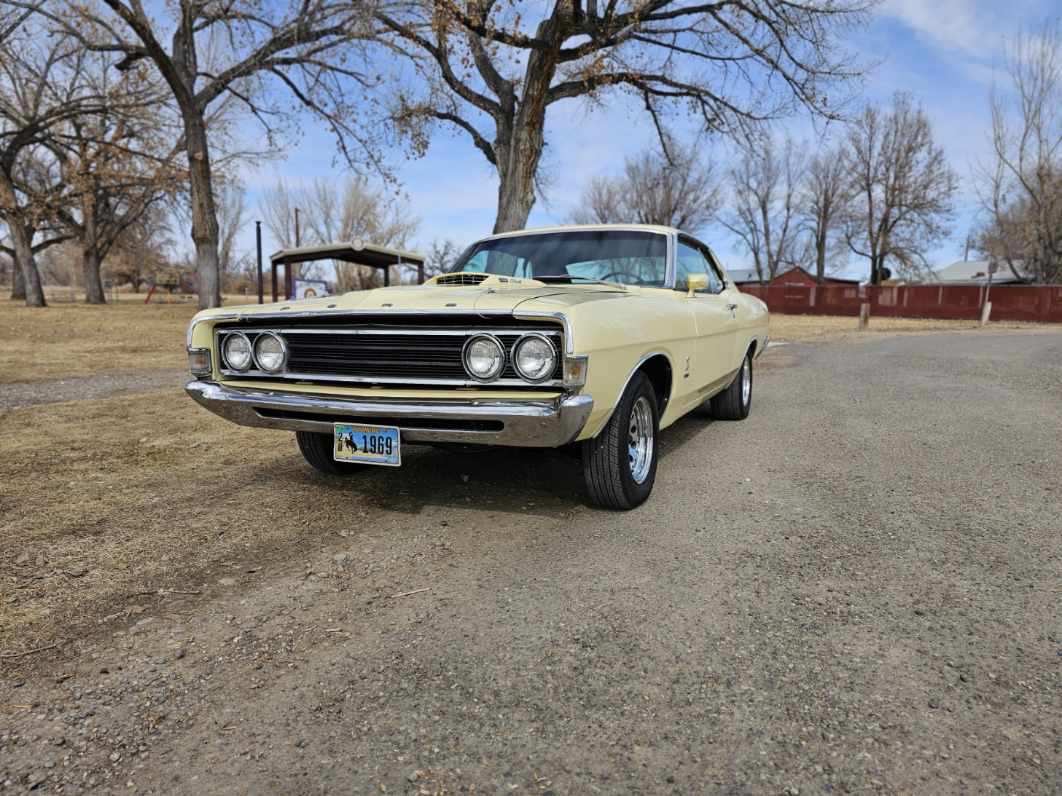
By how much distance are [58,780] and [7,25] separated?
82.9ft

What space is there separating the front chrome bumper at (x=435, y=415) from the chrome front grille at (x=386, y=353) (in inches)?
4.4

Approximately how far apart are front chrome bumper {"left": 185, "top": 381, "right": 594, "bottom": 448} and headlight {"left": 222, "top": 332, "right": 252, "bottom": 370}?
17 centimetres

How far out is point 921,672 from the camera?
2.03m

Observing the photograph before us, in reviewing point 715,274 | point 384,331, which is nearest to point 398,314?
point 384,331

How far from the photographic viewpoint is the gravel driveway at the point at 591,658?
165 centimetres

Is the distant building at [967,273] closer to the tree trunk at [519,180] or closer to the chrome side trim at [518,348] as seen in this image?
the tree trunk at [519,180]

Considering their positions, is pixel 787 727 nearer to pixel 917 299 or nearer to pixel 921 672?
pixel 921 672

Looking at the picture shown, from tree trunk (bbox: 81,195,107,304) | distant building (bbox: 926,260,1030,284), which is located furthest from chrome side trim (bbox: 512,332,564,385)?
distant building (bbox: 926,260,1030,284)

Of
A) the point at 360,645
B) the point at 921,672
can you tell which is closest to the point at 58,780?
the point at 360,645

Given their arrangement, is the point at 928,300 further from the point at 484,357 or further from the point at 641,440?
the point at 484,357

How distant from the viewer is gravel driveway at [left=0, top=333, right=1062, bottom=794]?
1653 mm

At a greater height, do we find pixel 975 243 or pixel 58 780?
pixel 975 243

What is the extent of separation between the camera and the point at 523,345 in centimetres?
288

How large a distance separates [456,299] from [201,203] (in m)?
18.5
